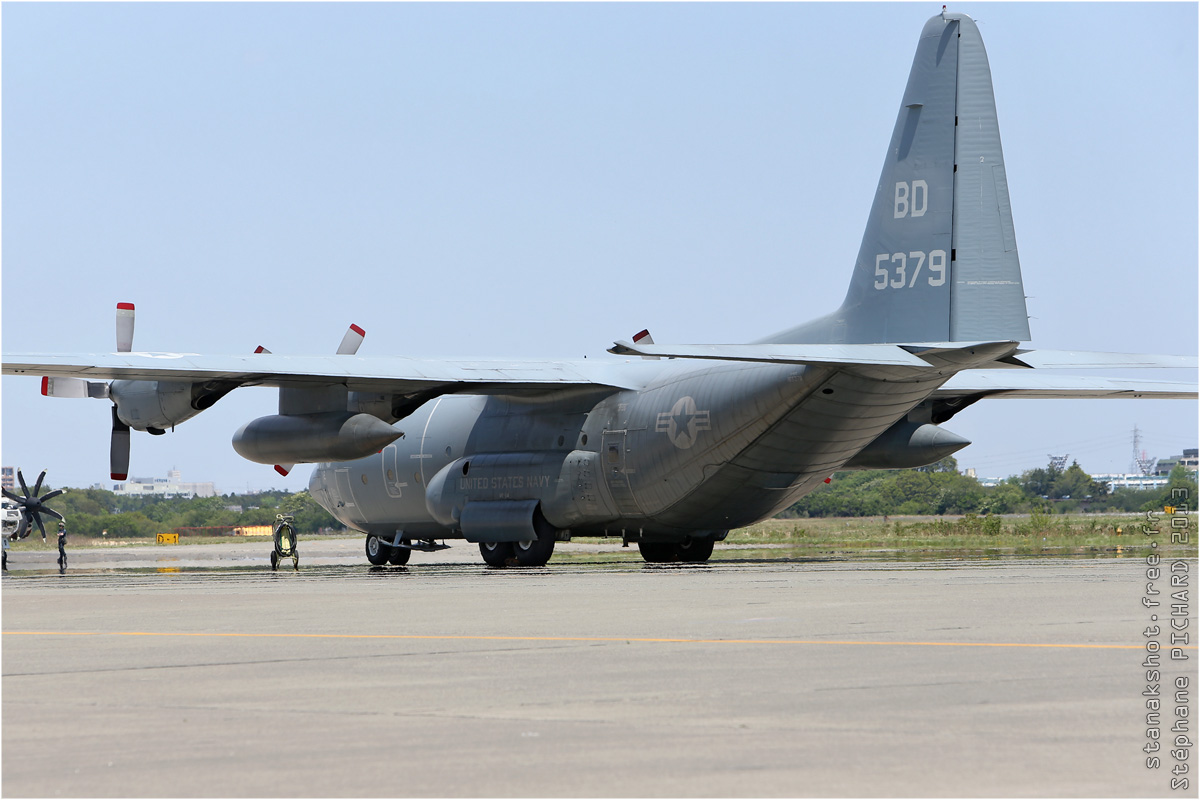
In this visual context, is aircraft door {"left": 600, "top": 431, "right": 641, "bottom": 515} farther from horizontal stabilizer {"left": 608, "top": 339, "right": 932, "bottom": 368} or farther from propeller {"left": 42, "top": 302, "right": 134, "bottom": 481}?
propeller {"left": 42, "top": 302, "right": 134, "bottom": 481}

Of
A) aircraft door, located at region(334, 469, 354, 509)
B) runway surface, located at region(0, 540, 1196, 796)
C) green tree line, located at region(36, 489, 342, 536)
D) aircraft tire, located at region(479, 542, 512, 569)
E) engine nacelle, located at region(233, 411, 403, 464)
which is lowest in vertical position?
green tree line, located at region(36, 489, 342, 536)

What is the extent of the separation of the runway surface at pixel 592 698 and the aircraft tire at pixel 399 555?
16.6 meters

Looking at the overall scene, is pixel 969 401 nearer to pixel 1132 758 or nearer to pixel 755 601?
pixel 755 601

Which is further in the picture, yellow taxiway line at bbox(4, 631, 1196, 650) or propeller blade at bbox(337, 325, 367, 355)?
propeller blade at bbox(337, 325, 367, 355)

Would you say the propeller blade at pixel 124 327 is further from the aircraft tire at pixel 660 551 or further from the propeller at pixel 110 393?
the aircraft tire at pixel 660 551

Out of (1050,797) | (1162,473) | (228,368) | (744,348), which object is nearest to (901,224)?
(744,348)

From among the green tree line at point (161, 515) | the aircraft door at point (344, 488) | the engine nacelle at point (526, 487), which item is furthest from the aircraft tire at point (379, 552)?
the green tree line at point (161, 515)

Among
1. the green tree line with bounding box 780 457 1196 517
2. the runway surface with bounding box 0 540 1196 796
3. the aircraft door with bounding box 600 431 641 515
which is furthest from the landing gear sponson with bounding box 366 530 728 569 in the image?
the green tree line with bounding box 780 457 1196 517

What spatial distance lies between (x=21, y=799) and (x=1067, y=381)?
2593 centimetres

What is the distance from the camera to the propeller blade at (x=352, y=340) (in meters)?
29.0

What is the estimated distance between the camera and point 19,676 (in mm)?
Result: 9156

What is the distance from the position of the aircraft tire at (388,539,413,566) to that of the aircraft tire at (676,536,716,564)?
7053mm

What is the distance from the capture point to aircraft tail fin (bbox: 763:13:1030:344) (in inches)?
798

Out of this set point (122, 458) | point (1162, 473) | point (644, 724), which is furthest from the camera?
point (1162, 473)
